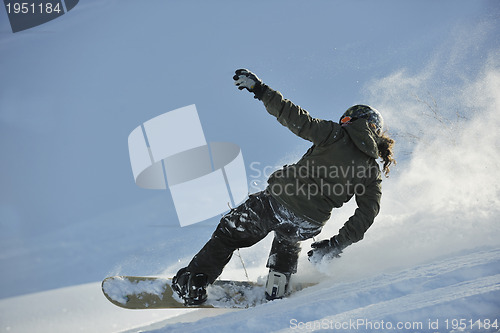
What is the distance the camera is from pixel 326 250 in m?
2.96

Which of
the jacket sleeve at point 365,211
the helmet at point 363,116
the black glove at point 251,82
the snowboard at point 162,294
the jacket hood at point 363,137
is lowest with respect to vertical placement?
the snowboard at point 162,294

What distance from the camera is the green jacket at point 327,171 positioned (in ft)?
8.54

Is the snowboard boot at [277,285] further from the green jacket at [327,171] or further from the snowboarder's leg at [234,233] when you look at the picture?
A: the green jacket at [327,171]

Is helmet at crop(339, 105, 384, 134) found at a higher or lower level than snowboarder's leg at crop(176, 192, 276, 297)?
higher

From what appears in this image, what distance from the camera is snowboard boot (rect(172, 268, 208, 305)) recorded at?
9.34 ft

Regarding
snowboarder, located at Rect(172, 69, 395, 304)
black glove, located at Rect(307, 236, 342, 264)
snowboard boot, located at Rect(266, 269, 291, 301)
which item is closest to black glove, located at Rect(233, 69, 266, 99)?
snowboarder, located at Rect(172, 69, 395, 304)

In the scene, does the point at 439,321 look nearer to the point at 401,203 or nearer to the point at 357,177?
the point at 357,177

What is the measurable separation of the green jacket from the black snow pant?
3.7 inches

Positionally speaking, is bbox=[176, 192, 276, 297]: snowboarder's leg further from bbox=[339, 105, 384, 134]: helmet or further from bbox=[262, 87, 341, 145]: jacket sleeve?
bbox=[339, 105, 384, 134]: helmet

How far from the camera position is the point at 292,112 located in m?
2.58

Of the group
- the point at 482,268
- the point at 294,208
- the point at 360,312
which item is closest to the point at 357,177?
the point at 294,208

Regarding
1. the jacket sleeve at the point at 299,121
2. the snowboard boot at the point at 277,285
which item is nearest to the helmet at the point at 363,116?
the jacket sleeve at the point at 299,121

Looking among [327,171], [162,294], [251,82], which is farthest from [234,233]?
[251,82]

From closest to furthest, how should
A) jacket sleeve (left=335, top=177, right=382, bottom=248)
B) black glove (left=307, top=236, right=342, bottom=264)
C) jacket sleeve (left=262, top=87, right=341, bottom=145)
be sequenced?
jacket sleeve (left=262, top=87, right=341, bottom=145), jacket sleeve (left=335, top=177, right=382, bottom=248), black glove (left=307, top=236, right=342, bottom=264)
